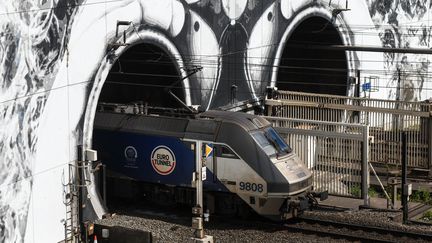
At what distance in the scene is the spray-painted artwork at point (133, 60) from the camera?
22953mm

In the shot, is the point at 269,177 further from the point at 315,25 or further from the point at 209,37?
the point at 315,25

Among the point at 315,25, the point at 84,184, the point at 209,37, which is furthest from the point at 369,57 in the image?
the point at 84,184

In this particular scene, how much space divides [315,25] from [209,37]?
27.1 ft

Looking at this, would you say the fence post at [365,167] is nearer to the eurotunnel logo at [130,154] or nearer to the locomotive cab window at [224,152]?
the locomotive cab window at [224,152]

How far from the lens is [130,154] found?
26781mm

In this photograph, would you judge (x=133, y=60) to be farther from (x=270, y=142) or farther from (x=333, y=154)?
(x=333, y=154)

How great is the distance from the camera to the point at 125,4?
26750 mm

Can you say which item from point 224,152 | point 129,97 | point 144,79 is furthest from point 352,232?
point 129,97

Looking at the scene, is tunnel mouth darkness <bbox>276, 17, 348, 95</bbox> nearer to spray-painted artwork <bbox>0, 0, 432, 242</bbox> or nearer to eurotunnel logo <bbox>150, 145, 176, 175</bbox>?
spray-painted artwork <bbox>0, 0, 432, 242</bbox>

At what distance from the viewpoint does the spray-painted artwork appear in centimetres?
2295

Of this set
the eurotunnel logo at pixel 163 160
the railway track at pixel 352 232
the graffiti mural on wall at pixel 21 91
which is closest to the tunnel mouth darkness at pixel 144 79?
the eurotunnel logo at pixel 163 160

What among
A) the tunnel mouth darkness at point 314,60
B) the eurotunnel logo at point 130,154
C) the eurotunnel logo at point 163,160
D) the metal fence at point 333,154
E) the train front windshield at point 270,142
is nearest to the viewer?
the train front windshield at point 270,142

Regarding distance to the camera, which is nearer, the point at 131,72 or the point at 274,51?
the point at 131,72

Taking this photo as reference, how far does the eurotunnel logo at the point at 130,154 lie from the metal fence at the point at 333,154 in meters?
4.85
